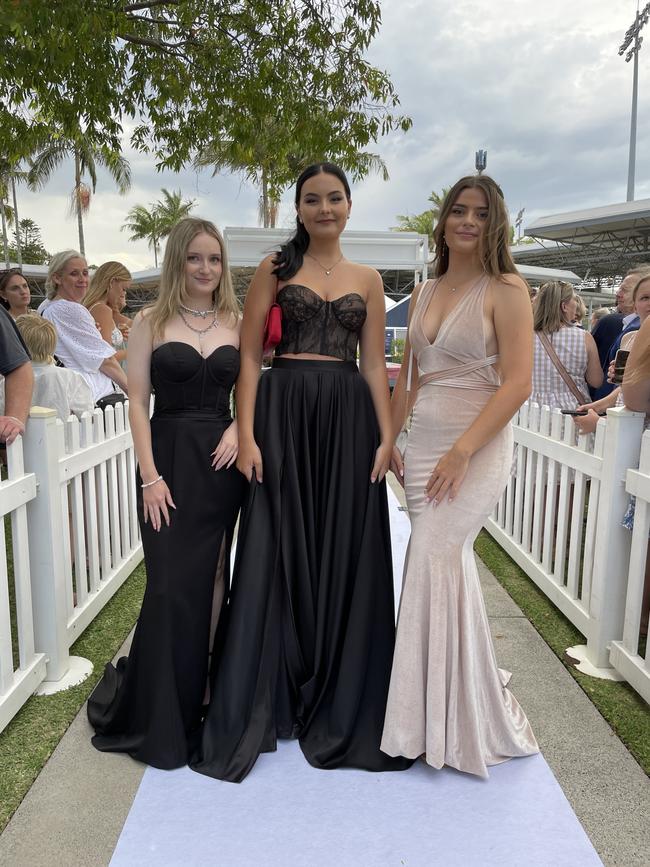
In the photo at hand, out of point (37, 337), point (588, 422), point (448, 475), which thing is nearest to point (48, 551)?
point (37, 337)

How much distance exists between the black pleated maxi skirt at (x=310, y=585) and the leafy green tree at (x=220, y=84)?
4276mm

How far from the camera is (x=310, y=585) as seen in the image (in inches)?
102

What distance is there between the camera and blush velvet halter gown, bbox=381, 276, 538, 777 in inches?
89.5

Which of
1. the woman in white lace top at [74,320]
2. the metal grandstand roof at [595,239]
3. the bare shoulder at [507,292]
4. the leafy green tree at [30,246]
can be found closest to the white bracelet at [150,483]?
the bare shoulder at [507,292]

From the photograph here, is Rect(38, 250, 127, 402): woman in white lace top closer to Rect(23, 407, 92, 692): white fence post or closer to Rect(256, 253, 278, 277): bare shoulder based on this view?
Rect(23, 407, 92, 692): white fence post

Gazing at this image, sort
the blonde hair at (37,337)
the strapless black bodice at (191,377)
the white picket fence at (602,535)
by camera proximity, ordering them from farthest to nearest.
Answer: the blonde hair at (37,337) → the white picket fence at (602,535) → the strapless black bodice at (191,377)

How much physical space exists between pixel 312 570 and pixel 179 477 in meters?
0.65

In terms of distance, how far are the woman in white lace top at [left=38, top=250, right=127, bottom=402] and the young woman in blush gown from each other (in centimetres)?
311

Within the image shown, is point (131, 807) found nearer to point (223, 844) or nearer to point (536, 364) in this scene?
point (223, 844)

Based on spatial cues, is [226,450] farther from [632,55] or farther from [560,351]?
[632,55]

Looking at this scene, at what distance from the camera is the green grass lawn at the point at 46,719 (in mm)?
2241

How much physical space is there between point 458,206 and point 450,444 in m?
0.87

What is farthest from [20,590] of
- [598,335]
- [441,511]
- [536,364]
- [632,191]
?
[632,191]

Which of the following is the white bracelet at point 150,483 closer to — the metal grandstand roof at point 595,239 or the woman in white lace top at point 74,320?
the woman in white lace top at point 74,320
